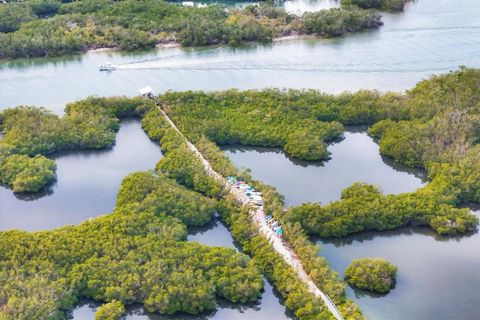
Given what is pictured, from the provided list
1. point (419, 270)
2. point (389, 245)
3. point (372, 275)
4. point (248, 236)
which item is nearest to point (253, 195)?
point (248, 236)

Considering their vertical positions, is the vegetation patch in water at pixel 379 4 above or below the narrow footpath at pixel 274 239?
above

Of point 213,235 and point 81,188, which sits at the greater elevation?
point 81,188

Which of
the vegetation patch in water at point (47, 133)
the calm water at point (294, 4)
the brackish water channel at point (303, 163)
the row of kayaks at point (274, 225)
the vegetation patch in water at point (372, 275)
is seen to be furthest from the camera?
the calm water at point (294, 4)

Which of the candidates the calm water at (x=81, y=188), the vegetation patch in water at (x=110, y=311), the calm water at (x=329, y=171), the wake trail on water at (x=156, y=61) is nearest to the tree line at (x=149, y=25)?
the wake trail on water at (x=156, y=61)

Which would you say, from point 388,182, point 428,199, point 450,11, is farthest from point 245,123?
point 450,11

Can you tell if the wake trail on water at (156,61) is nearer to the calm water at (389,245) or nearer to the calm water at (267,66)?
the calm water at (267,66)

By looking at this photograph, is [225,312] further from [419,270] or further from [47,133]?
[47,133]

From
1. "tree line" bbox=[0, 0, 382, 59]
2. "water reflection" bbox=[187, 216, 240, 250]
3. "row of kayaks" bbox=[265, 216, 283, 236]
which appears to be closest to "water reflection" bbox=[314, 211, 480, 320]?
"row of kayaks" bbox=[265, 216, 283, 236]
